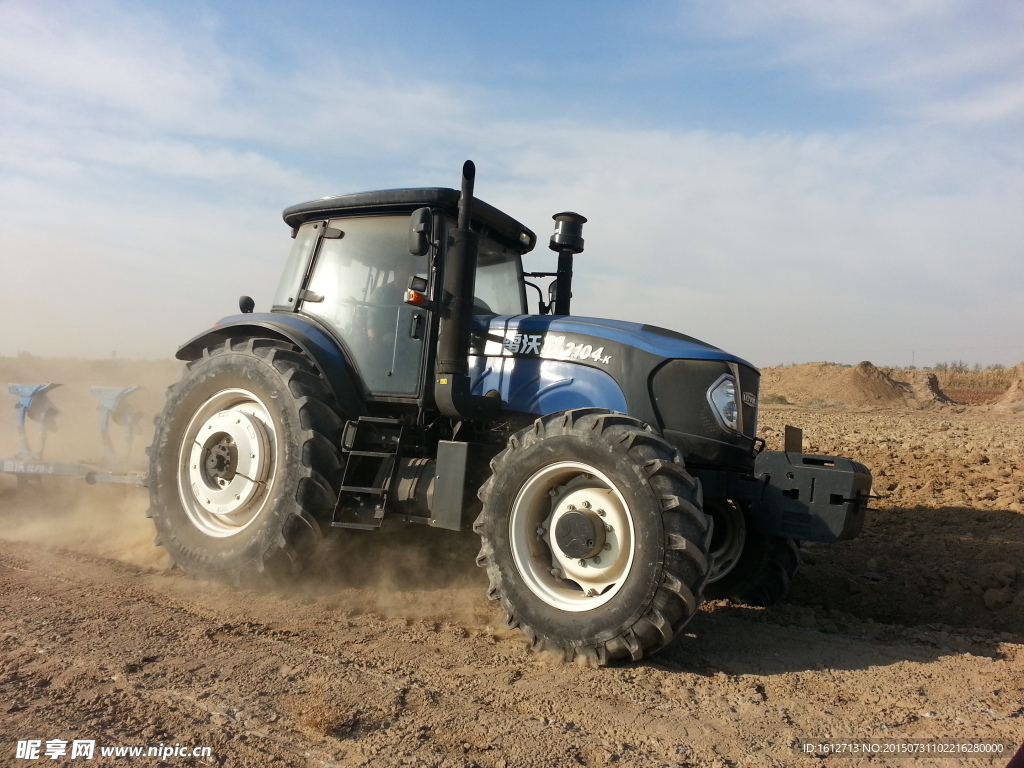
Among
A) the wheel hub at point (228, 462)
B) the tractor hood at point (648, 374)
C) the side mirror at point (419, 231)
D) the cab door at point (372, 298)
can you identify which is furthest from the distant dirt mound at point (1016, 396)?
the wheel hub at point (228, 462)

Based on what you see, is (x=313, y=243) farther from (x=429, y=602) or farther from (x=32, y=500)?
(x=32, y=500)

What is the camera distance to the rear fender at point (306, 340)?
4.83m

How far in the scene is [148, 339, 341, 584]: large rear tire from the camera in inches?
178

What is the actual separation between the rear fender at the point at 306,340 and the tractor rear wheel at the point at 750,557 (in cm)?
242

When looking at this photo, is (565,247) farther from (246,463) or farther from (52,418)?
(52,418)

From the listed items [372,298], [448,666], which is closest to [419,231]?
[372,298]

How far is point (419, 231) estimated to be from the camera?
4266mm

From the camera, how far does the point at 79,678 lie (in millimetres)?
3012

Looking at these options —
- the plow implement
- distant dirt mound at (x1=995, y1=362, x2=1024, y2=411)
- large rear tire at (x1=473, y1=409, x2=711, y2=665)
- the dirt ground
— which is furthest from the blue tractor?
distant dirt mound at (x1=995, y1=362, x2=1024, y2=411)

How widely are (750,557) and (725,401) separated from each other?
1.32 metres

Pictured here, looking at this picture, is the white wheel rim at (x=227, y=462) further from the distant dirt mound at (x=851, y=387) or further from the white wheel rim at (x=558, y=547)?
the distant dirt mound at (x=851, y=387)

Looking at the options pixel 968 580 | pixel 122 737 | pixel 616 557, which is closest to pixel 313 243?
pixel 616 557

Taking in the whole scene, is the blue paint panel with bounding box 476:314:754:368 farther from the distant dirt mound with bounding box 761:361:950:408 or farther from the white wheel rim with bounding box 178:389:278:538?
the distant dirt mound with bounding box 761:361:950:408

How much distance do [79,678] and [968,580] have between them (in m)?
5.52
